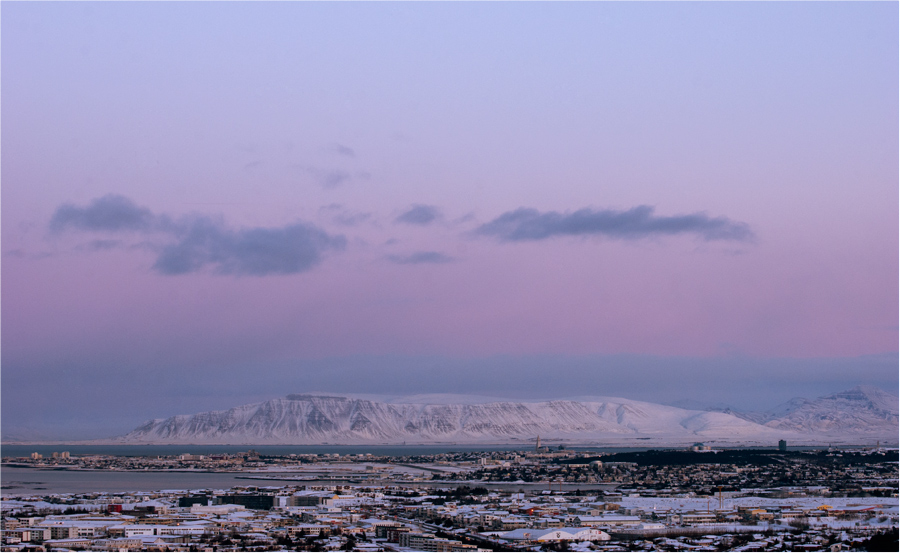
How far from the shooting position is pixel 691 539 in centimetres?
3145

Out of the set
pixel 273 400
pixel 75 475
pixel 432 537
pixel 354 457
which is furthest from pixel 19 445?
pixel 432 537

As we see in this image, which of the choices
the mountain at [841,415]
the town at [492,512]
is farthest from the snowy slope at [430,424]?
the town at [492,512]

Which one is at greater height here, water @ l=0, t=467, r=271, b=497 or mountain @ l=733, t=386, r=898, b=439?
mountain @ l=733, t=386, r=898, b=439

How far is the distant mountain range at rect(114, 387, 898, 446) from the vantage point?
13125 centimetres

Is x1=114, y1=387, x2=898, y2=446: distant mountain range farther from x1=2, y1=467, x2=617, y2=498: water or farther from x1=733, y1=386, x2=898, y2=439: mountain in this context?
x1=2, y1=467, x2=617, y2=498: water

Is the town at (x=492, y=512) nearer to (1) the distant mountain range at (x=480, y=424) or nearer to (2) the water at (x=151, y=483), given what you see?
(2) the water at (x=151, y=483)

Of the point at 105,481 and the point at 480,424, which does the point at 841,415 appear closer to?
the point at 480,424

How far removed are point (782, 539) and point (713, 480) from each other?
25.6 meters

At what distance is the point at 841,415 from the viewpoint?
155 meters

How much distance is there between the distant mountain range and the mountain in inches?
8.0

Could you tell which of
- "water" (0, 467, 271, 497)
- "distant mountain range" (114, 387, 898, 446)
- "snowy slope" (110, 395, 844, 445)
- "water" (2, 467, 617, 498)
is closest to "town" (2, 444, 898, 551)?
"water" (2, 467, 617, 498)

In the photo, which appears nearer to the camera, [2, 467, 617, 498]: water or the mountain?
[2, 467, 617, 498]: water

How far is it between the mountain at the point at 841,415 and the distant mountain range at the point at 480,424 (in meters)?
0.20

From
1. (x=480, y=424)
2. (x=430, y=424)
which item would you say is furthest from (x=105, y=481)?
(x=480, y=424)
